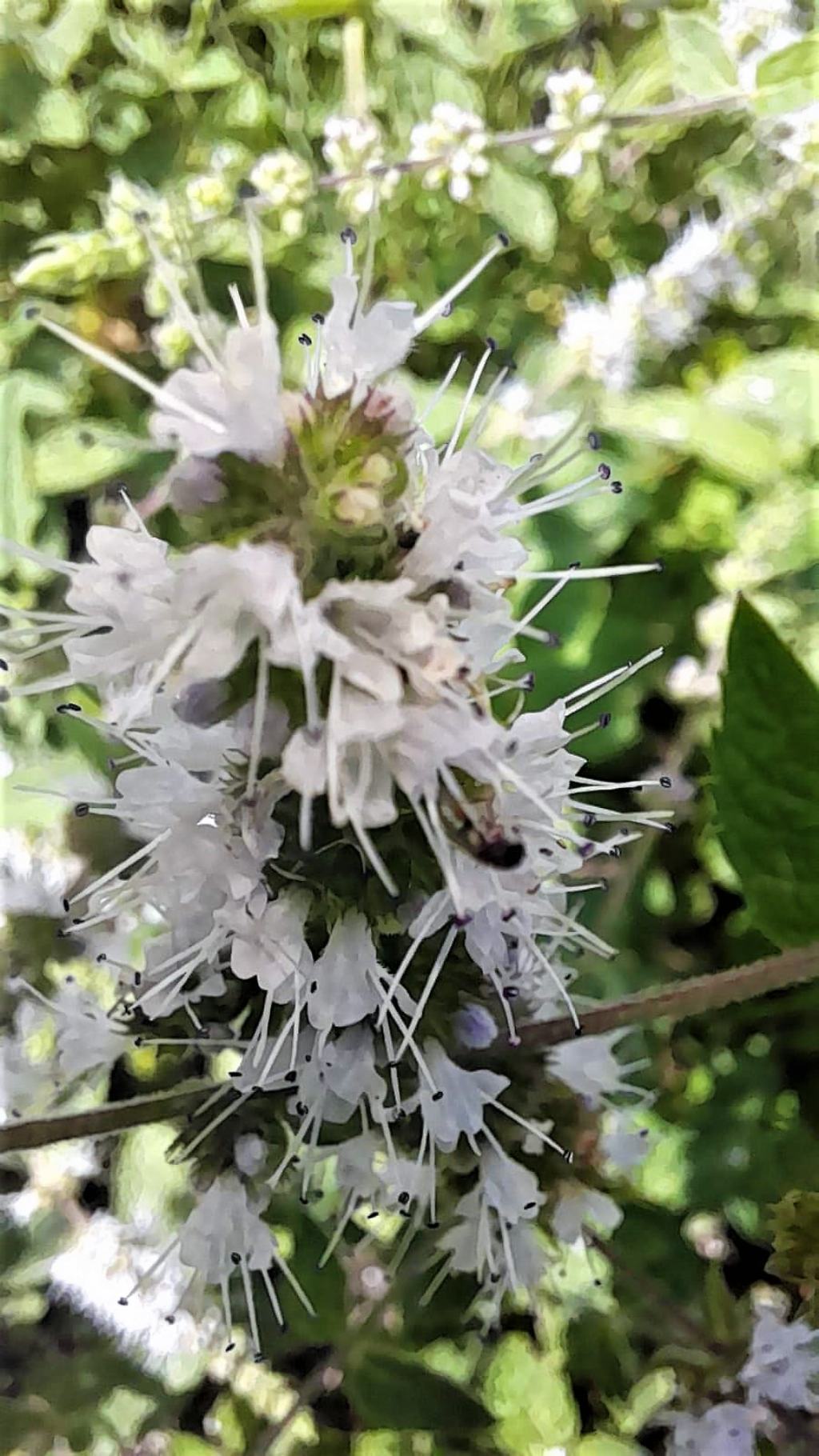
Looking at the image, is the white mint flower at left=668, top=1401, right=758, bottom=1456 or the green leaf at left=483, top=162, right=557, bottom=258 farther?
the green leaf at left=483, top=162, right=557, bottom=258

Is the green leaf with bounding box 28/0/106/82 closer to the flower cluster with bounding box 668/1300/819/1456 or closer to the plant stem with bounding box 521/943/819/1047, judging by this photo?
the plant stem with bounding box 521/943/819/1047

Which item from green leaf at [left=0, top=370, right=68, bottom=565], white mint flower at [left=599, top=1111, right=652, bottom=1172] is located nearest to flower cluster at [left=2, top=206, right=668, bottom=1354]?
white mint flower at [left=599, top=1111, right=652, bottom=1172]

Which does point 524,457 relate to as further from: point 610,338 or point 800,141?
point 800,141

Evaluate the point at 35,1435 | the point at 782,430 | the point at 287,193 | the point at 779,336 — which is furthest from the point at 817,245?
the point at 35,1435

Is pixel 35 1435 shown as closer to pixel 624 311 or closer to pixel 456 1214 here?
pixel 456 1214

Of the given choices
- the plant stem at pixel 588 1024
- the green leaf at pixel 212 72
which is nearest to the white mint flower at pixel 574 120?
the green leaf at pixel 212 72

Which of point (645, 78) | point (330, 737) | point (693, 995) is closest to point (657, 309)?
point (645, 78)

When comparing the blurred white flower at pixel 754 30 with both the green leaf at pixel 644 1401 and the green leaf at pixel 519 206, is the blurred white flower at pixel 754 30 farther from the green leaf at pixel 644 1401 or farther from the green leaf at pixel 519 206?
the green leaf at pixel 644 1401
